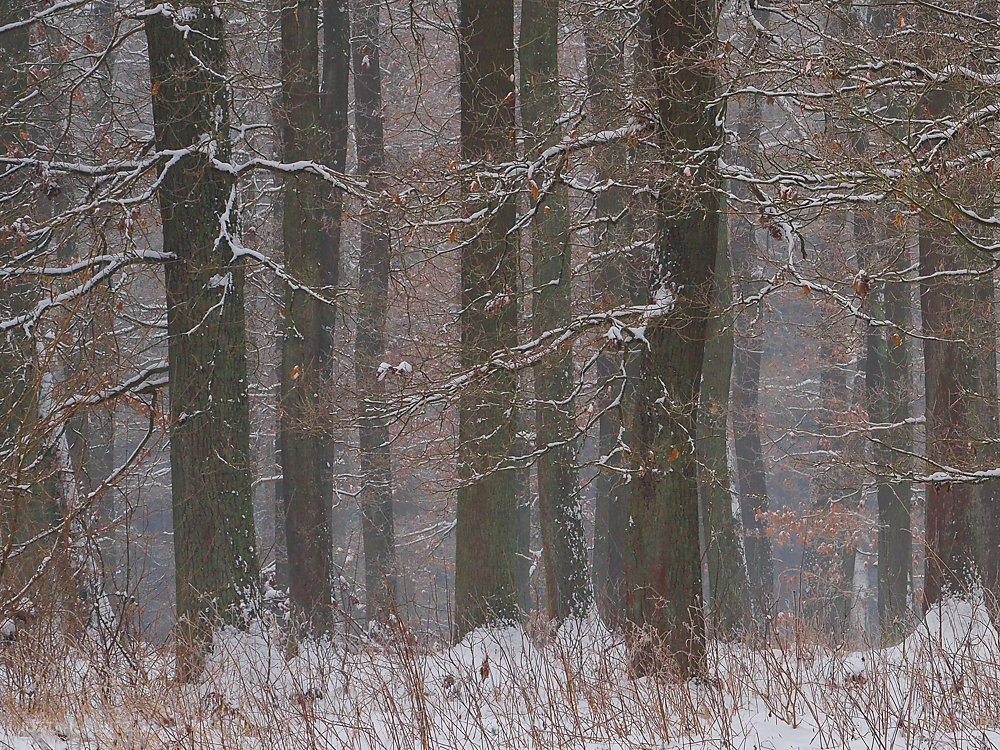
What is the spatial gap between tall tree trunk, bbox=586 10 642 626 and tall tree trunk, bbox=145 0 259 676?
357 centimetres

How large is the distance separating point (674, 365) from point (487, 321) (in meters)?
2.97

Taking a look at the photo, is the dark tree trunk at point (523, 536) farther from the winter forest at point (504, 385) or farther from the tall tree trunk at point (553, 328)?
the tall tree trunk at point (553, 328)

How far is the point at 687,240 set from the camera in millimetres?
8461

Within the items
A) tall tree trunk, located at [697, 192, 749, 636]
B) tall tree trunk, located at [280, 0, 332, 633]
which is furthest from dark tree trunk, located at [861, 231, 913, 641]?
tall tree trunk, located at [280, 0, 332, 633]

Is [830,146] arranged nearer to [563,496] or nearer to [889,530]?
[563,496]

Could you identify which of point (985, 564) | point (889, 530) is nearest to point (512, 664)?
point (985, 564)

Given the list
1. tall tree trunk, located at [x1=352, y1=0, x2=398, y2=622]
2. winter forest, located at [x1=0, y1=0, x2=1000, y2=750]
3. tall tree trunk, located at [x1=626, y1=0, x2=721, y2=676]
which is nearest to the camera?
winter forest, located at [x1=0, y1=0, x2=1000, y2=750]

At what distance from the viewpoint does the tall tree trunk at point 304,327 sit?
1266 cm

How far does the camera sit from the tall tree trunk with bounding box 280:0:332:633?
12.7m

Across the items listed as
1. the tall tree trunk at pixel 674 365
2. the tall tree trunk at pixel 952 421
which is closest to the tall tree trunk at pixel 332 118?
the tall tree trunk at pixel 674 365

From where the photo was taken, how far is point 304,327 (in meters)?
13.8

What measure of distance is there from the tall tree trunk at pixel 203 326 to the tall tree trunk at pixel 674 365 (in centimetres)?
367

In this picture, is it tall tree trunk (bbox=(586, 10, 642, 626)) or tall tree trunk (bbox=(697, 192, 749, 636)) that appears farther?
tall tree trunk (bbox=(697, 192, 749, 636))

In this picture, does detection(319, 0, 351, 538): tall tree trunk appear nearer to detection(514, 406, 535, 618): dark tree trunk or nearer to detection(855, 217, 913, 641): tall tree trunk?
detection(514, 406, 535, 618): dark tree trunk
